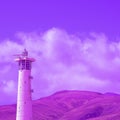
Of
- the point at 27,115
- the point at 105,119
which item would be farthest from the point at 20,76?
the point at 105,119

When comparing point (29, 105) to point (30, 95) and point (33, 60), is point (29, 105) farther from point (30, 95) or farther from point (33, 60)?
point (33, 60)

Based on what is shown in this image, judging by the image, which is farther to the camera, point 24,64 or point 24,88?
point 24,88

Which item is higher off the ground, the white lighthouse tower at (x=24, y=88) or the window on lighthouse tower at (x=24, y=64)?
the window on lighthouse tower at (x=24, y=64)

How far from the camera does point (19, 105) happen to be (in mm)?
56406

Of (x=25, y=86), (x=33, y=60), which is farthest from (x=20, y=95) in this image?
(x=33, y=60)

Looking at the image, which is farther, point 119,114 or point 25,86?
point 119,114

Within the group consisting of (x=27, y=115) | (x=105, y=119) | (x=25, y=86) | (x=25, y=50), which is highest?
(x=105, y=119)

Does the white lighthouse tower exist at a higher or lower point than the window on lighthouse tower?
lower

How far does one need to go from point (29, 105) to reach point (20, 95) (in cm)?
198

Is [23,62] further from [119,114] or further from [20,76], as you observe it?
[119,114]

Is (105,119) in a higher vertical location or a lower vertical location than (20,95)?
higher

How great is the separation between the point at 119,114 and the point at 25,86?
489 feet

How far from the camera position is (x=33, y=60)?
55.5 metres

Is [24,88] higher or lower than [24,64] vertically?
lower
